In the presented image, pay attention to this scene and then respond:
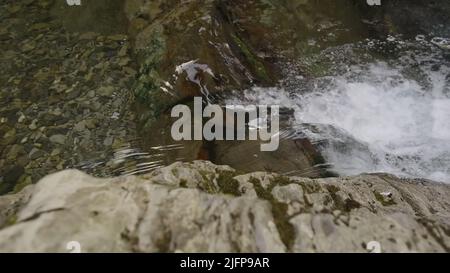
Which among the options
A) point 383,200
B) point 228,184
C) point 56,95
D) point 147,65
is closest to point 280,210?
point 228,184

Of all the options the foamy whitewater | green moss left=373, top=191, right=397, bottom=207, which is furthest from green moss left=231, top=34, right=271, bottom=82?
green moss left=373, top=191, right=397, bottom=207

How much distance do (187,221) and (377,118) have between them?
13.5ft

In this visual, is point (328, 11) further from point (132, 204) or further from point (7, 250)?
point (7, 250)

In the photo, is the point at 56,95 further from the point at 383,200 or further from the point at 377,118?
the point at 383,200

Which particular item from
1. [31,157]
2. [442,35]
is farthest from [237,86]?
[442,35]

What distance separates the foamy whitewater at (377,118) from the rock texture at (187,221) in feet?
7.05

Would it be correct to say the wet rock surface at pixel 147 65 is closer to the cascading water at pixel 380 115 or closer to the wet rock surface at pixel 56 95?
the wet rock surface at pixel 56 95

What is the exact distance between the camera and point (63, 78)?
20.9ft

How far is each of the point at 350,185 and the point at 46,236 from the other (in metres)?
2.56

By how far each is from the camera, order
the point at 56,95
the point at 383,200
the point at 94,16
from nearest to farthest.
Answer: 1. the point at 383,200
2. the point at 56,95
3. the point at 94,16

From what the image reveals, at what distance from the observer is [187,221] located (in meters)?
2.42

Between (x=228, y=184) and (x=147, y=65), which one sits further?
(x=147, y=65)

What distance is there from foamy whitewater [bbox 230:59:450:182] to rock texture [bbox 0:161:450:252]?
2149 millimetres
